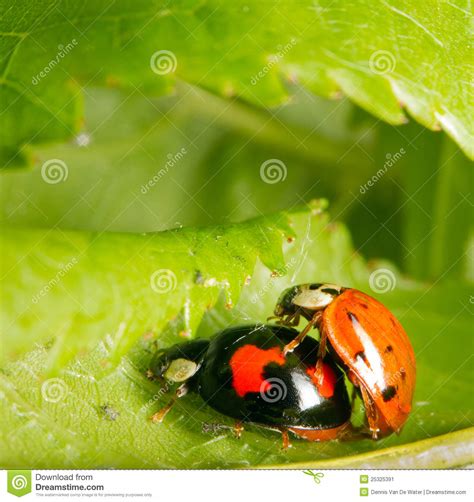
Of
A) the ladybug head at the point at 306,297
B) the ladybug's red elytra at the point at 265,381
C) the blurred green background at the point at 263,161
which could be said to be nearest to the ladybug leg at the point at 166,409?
the ladybug's red elytra at the point at 265,381

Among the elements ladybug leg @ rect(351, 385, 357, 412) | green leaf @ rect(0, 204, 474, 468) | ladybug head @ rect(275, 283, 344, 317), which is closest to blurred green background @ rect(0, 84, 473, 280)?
green leaf @ rect(0, 204, 474, 468)

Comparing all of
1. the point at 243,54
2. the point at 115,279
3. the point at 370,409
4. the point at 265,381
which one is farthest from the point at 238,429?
the point at 243,54

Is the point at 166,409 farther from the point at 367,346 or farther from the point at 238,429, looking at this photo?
the point at 367,346

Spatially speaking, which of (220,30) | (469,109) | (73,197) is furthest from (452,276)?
(73,197)

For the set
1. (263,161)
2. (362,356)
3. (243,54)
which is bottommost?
(362,356)

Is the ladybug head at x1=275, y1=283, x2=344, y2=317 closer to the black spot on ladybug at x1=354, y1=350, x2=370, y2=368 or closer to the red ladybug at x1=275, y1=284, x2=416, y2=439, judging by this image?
the red ladybug at x1=275, y1=284, x2=416, y2=439

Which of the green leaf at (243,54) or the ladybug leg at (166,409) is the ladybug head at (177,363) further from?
the green leaf at (243,54)
